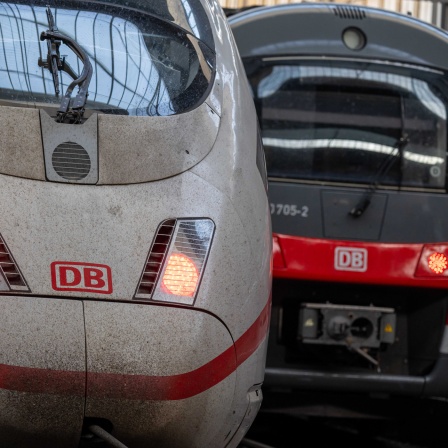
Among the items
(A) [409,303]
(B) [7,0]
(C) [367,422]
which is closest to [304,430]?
(C) [367,422]

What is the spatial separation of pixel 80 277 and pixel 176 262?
319 mm

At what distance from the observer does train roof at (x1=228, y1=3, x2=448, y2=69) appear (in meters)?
6.32

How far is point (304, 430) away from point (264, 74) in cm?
225

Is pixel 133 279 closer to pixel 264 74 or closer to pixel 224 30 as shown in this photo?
pixel 224 30

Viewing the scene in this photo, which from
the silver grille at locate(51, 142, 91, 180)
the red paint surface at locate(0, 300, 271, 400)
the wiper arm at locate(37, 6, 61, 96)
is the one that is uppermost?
the wiper arm at locate(37, 6, 61, 96)

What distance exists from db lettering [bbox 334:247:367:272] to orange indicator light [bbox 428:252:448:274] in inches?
12.8

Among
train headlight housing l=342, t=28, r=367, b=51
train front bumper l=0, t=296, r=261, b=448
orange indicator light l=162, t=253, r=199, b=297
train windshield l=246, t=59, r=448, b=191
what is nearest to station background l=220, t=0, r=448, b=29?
train headlight housing l=342, t=28, r=367, b=51

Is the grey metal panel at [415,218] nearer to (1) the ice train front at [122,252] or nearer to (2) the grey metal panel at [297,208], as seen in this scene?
(2) the grey metal panel at [297,208]

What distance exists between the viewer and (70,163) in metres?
4.06

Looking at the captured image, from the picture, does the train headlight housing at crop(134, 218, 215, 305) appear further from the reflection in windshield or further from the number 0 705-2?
the reflection in windshield

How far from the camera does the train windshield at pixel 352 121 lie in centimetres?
628

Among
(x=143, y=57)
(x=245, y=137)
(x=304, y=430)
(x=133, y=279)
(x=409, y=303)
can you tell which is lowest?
(x=304, y=430)

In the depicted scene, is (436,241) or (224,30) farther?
(436,241)

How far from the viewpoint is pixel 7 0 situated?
182 inches
